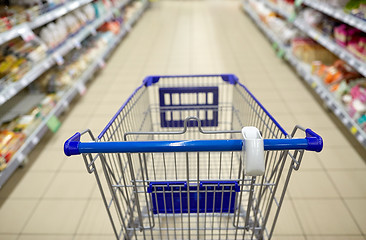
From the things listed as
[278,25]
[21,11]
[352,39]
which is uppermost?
[21,11]

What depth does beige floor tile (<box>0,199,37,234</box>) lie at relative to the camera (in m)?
1.87

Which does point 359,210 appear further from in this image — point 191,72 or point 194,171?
point 191,72

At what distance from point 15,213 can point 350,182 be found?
106 inches

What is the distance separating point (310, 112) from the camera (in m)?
3.04

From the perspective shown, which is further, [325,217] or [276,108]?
[276,108]

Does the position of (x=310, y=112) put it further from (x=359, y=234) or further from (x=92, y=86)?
(x=92, y=86)

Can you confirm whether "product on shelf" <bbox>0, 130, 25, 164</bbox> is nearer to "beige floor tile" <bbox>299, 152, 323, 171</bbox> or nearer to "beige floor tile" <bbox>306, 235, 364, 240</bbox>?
"beige floor tile" <bbox>306, 235, 364, 240</bbox>

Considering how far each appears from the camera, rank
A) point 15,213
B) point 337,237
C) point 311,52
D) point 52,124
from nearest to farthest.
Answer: point 337,237, point 15,213, point 52,124, point 311,52

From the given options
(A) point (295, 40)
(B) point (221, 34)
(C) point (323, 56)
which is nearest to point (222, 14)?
(B) point (221, 34)

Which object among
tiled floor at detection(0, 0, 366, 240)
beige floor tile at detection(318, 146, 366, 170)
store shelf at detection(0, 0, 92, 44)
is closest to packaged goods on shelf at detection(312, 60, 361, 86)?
tiled floor at detection(0, 0, 366, 240)

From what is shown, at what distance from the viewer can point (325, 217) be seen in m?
1.86

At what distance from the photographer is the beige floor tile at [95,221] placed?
71.7 inches

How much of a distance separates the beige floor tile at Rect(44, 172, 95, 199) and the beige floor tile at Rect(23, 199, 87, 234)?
6cm

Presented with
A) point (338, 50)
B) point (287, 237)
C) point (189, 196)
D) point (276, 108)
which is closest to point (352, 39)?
point (338, 50)
